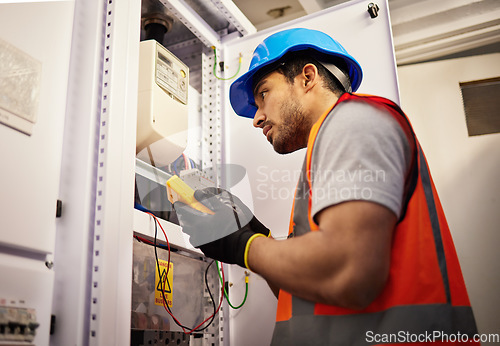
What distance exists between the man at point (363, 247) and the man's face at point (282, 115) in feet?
0.90

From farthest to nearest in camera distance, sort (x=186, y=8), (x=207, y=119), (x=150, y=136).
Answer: (x=207, y=119)
(x=186, y=8)
(x=150, y=136)

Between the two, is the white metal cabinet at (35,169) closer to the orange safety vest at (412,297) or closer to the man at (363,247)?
the man at (363,247)

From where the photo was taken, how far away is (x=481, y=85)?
2.49 m

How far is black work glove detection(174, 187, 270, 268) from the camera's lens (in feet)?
3.45

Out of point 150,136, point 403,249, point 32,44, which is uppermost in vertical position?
point 32,44

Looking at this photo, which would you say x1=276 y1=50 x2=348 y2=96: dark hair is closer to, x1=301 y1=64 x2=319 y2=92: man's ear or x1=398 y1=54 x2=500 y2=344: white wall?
x1=301 y1=64 x2=319 y2=92: man's ear

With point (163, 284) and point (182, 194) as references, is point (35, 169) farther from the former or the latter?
point (163, 284)

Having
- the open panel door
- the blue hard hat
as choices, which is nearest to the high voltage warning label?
the open panel door

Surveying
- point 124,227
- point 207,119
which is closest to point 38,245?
point 124,227

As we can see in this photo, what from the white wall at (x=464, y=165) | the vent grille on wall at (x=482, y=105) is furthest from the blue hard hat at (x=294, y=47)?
the vent grille on wall at (x=482, y=105)

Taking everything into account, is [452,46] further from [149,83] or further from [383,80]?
[149,83]

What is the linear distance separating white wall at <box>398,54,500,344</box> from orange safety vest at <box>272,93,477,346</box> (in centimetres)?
141

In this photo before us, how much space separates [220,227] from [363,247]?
15.7 inches

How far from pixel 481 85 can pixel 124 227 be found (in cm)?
218
